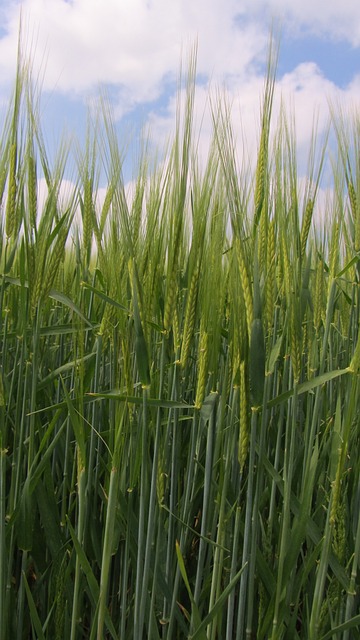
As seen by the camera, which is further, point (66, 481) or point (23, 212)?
point (66, 481)

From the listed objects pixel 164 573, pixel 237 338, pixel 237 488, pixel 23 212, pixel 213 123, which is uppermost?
pixel 213 123

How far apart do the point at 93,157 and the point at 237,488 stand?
78cm

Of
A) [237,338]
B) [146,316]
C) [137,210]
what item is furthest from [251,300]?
[137,210]

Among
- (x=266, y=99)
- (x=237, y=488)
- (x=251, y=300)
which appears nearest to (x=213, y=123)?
(x=266, y=99)

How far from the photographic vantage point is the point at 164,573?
1.01m

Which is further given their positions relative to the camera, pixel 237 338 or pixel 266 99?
pixel 266 99

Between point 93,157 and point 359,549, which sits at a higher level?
point 93,157

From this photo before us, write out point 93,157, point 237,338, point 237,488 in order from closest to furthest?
1. point 237,338
2. point 237,488
3. point 93,157

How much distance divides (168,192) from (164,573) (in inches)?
25.6

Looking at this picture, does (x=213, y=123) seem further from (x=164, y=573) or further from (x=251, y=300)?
(x=164, y=573)

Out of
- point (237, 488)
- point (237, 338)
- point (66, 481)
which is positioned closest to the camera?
point (237, 338)

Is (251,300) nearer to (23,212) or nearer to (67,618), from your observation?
(23,212)

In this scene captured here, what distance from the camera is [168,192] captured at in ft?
3.54

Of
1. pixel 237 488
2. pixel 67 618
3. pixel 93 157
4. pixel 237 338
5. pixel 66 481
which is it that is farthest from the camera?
pixel 93 157
